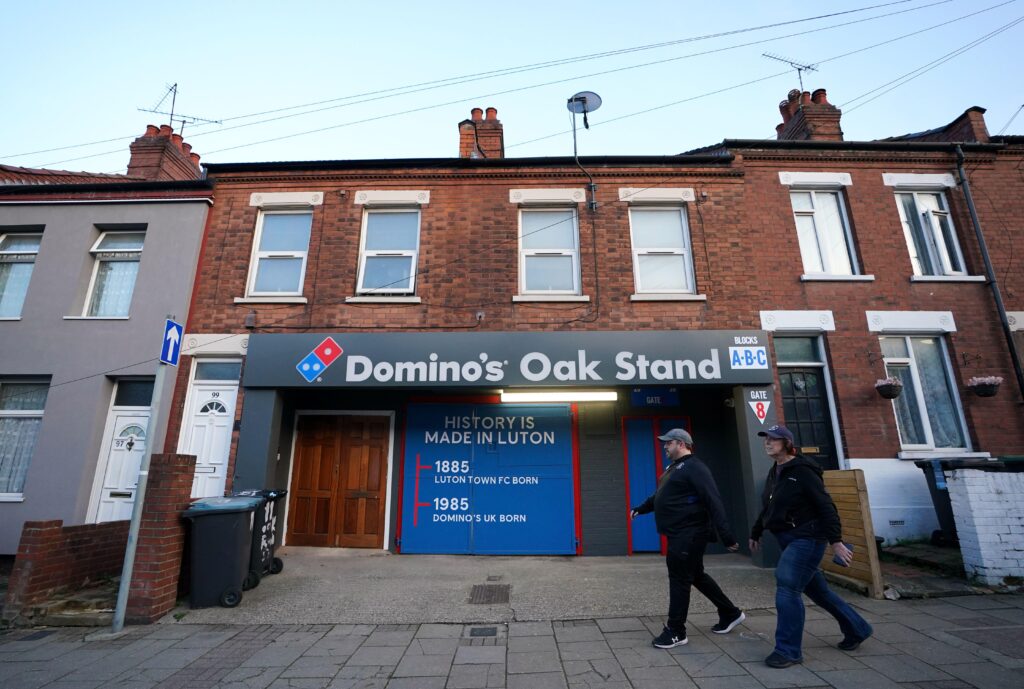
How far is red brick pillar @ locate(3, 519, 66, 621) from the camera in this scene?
5.09 m

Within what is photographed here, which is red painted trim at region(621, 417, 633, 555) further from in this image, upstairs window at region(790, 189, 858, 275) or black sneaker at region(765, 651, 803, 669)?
upstairs window at region(790, 189, 858, 275)

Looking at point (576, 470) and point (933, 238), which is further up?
point (933, 238)

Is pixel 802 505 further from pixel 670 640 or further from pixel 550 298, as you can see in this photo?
pixel 550 298

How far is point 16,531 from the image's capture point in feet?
24.1

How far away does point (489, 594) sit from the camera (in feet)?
19.1

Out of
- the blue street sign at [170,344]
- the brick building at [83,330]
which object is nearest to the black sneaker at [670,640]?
the blue street sign at [170,344]

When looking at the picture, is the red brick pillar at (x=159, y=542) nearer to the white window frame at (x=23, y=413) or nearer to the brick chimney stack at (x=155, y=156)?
the white window frame at (x=23, y=413)

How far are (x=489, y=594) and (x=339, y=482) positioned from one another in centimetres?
370

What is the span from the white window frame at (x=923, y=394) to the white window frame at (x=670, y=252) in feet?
11.3

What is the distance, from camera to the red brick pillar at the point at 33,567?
16.7 feet

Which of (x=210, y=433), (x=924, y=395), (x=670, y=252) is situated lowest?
(x=210, y=433)

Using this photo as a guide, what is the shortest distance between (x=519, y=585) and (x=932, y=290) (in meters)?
8.81

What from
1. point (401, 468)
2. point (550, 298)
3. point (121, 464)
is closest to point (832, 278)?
point (550, 298)

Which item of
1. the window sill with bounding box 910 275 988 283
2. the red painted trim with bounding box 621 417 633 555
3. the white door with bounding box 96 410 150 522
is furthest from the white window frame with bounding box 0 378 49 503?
the window sill with bounding box 910 275 988 283
